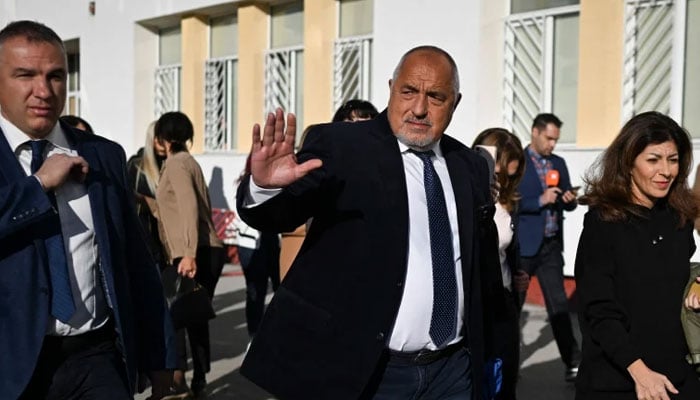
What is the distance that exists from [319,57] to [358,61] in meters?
0.66

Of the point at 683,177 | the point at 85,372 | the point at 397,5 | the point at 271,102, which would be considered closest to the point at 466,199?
the point at 683,177

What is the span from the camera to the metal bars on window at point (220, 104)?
1414 centimetres

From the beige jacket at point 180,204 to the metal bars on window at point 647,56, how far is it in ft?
15.7

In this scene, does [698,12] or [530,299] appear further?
[530,299]

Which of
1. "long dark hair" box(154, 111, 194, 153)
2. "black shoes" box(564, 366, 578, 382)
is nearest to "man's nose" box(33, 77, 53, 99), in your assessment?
"long dark hair" box(154, 111, 194, 153)

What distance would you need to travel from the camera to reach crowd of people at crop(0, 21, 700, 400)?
2713 millimetres

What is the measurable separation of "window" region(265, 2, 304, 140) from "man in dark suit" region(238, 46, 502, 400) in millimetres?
9799

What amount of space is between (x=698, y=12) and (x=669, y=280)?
5844 millimetres

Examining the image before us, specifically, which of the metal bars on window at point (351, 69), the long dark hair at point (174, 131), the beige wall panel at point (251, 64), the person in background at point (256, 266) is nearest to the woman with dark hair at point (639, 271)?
the long dark hair at point (174, 131)

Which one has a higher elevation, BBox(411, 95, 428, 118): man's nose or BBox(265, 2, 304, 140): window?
BBox(265, 2, 304, 140): window

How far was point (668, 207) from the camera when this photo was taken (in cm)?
352

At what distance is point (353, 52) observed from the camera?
38.8ft

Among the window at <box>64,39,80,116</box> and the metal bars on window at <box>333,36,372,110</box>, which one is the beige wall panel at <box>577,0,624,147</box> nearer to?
the metal bars on window at <box>333,36,372,110</box>

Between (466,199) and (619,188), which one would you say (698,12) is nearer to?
(619,188)
